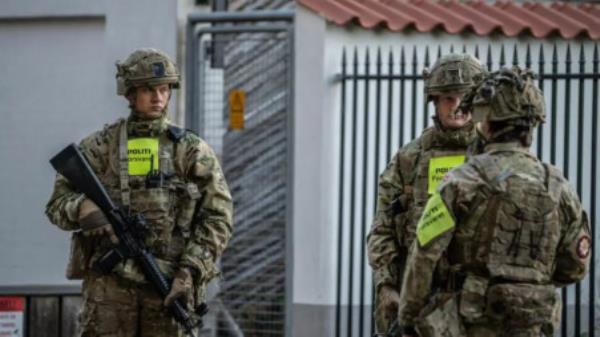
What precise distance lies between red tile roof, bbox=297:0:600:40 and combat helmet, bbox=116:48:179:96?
2.60 m

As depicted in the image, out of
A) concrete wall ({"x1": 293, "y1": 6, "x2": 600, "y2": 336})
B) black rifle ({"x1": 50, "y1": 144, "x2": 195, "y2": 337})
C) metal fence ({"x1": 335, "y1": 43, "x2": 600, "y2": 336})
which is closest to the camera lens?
black rifle ({"x1": 50, "y1": 144, "x2": 195, "y2": 337})

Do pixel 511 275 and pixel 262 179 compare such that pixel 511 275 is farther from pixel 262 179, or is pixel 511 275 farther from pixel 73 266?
pixel 262 179

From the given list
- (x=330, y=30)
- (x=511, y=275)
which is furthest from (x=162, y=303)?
(x=330, y=30)

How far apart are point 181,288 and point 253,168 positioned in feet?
11.9

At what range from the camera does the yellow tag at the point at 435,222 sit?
641 cm

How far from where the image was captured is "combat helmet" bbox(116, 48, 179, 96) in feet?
27.4

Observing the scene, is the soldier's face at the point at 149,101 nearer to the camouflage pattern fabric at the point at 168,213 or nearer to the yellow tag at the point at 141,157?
the camouflage pattern fabric at the point at 168,213

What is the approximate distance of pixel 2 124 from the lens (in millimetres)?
11500

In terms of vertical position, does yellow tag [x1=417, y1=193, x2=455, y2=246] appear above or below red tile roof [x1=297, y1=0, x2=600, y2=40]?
below

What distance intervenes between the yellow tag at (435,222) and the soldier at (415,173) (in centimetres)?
150

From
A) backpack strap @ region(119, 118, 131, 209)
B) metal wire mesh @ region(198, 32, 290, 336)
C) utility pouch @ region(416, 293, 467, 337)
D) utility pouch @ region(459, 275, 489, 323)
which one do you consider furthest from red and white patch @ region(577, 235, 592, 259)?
metal wire mesh @ region(198, 32, 290, 336)

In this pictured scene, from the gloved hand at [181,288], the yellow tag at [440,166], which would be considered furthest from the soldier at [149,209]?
the yellow tag at [440,166]

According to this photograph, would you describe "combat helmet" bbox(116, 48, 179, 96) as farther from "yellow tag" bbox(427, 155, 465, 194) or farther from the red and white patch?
the red and white patch

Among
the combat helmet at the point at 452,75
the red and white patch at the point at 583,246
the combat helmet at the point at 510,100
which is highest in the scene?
the combat helmet at the point at 452,75
